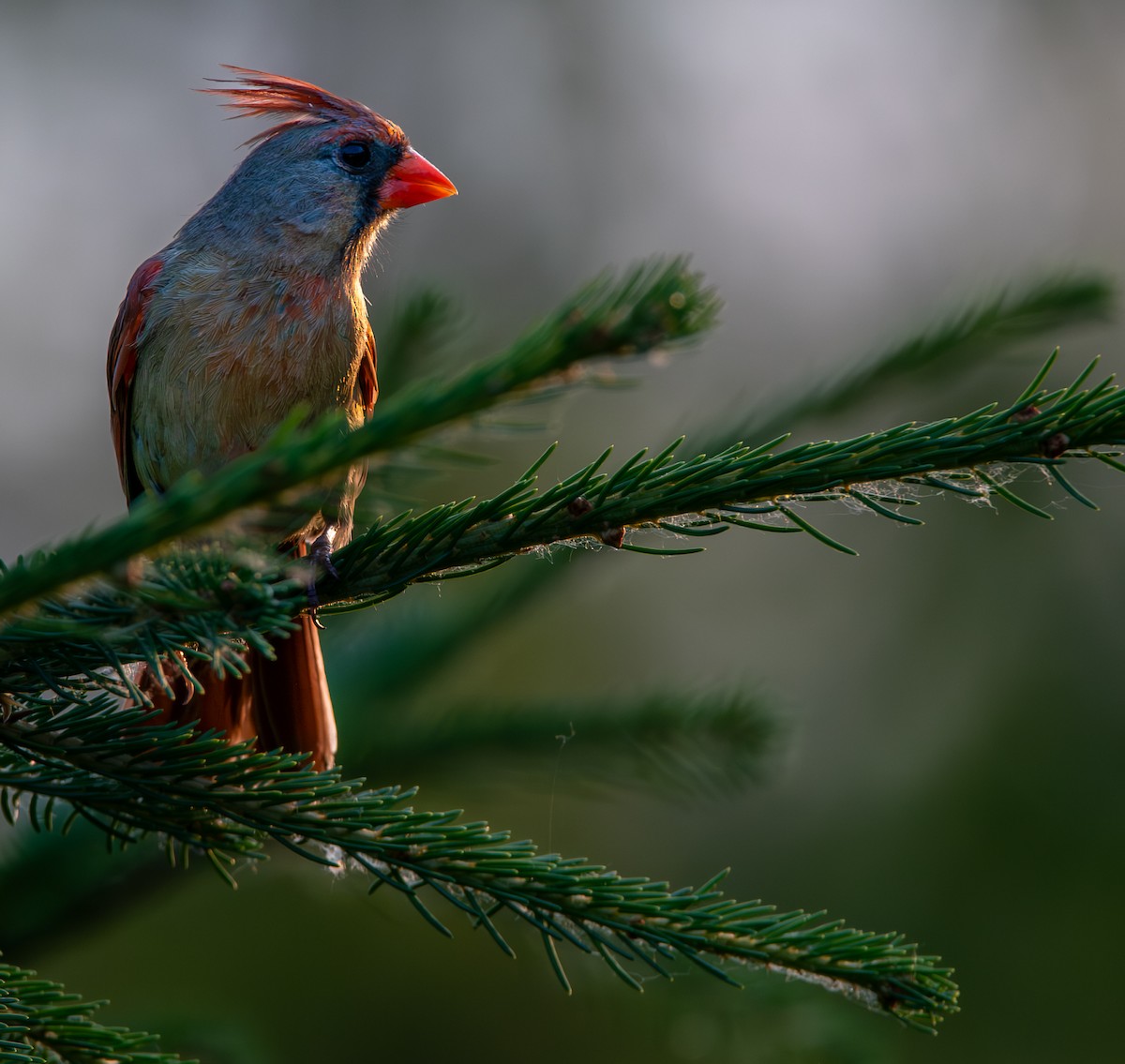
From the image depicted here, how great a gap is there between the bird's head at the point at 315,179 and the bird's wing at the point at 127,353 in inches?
10.5

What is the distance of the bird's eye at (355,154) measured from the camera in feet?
11.6

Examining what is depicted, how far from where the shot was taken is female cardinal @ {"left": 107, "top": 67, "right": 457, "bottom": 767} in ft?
8.63

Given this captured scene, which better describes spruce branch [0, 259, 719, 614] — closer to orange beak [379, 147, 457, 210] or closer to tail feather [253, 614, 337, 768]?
tail feather [253, 614, 337, 768]

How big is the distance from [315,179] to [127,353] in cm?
A: 81

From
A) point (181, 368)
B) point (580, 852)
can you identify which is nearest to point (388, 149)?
point (181, 368)

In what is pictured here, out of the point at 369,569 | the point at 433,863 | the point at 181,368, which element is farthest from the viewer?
the point at 181,368

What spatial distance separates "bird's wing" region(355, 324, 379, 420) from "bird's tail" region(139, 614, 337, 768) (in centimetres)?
95

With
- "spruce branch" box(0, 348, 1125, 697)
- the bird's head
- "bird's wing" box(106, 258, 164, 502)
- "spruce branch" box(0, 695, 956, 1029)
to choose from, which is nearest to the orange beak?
the bird's head

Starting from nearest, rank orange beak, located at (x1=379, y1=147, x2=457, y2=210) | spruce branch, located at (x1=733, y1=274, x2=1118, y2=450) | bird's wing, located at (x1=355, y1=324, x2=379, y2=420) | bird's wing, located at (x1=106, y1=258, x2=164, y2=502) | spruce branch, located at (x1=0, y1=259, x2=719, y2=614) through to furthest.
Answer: spruce branch, located at (x1=0, y1=259, x2=719, y2=614) < spruce branch, located at (x1=733, y1=274, x2=1118, y2=450) < bird's wing, located at (x1=106, y1=258, x2=164, y2=502) < bird's wing, located at (x1=355, y1=324, x2=379, y2=420) < orange beak, located at (x1=379, y1=147, x2=457, y2=210)

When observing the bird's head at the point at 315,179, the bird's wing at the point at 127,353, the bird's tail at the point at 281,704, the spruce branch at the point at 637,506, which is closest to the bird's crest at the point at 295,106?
the bird's head at the point at 315,179

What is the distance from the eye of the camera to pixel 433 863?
4.64 ft

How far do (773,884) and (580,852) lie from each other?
1.76 metres

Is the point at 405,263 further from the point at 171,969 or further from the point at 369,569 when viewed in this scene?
the point at 369,569

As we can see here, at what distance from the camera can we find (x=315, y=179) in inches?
136
